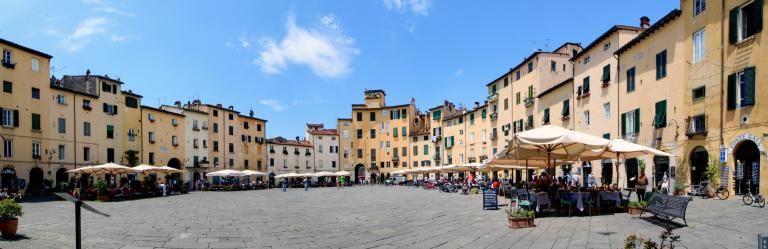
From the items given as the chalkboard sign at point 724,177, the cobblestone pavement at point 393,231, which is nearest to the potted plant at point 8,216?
the cobblestone pavement at point 393,231

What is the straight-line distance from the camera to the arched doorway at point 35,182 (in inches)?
1364

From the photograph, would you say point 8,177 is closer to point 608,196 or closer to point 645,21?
point 608,196

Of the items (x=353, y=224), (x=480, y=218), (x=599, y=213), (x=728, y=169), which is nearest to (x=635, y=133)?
(x=728, y=169)

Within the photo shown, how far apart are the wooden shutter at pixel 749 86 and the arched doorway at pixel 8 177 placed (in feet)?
139

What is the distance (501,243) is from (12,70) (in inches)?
1507

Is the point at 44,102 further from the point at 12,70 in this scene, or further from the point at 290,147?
the point at 290,147

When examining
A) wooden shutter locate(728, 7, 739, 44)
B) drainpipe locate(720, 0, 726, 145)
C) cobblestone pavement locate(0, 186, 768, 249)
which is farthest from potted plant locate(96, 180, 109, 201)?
wooden shutter locate(728, 7, 739, 44)

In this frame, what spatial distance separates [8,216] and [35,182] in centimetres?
3028

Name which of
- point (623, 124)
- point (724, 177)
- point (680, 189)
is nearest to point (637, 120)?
point (623, 124)

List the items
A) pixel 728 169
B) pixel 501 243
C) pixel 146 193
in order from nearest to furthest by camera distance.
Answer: pixel 501 243 < pixel 728 169 < pixel 146 193

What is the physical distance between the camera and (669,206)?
10.7m

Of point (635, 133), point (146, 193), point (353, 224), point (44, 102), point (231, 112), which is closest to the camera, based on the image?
point (353, 224)

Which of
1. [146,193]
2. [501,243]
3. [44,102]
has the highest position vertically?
[44,102]

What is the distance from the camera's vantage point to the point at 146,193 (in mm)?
30797
